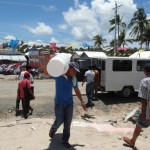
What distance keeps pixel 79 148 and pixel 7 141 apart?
4.99 ft

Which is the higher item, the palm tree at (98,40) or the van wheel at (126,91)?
the palm tree at (98,40)

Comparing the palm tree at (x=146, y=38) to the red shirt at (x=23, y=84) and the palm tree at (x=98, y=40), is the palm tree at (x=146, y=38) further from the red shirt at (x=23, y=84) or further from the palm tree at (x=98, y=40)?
the red shirt at (x=23, y=84)

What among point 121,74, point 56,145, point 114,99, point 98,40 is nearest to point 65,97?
point 56,145

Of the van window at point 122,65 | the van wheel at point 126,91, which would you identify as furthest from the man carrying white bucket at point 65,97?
the van wheel at point 126,91

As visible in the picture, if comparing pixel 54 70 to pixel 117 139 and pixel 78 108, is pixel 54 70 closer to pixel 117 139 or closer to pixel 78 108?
pixel 117 139

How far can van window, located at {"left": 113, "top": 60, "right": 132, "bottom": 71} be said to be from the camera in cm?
1661

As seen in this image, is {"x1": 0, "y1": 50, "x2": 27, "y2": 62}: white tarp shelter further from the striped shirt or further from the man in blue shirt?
the striped shirt

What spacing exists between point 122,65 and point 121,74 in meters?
0.43

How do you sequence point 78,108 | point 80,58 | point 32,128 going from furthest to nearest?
1. point 80,58
2. point 78,108
3. point 32,128

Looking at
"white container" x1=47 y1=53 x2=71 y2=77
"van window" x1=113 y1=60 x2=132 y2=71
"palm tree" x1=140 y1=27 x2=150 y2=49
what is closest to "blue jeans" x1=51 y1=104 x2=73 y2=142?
"white container" x1=47 y1=53 x2=71 y2=77

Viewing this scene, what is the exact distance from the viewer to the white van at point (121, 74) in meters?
16.5

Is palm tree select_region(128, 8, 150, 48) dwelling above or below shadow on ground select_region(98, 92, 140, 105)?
above

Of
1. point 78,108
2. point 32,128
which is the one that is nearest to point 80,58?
point 78,108

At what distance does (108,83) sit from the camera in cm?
1655
